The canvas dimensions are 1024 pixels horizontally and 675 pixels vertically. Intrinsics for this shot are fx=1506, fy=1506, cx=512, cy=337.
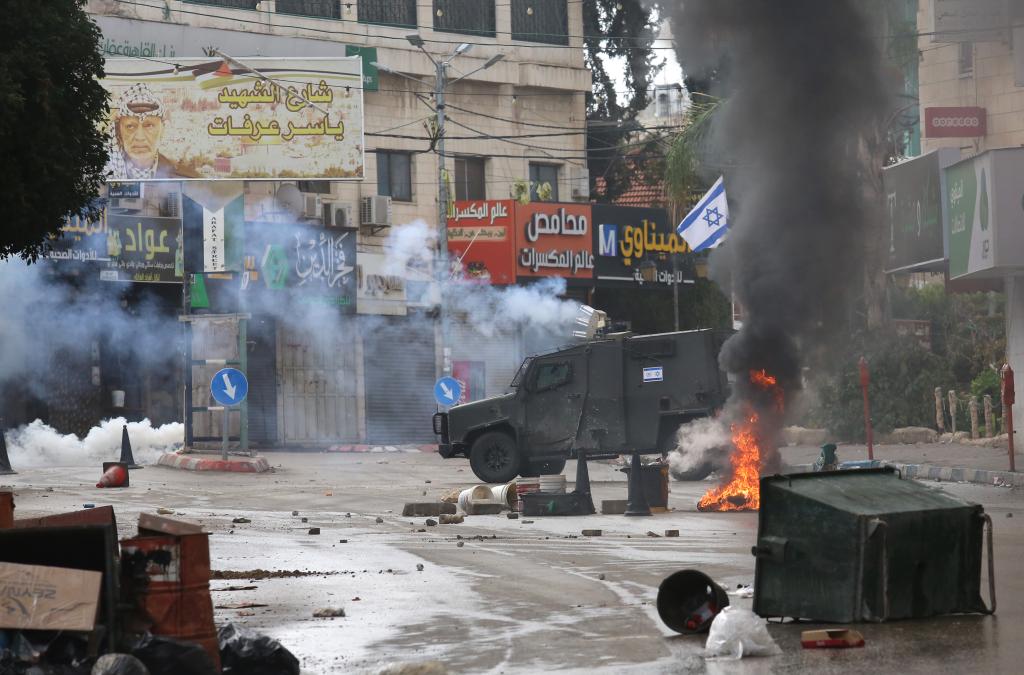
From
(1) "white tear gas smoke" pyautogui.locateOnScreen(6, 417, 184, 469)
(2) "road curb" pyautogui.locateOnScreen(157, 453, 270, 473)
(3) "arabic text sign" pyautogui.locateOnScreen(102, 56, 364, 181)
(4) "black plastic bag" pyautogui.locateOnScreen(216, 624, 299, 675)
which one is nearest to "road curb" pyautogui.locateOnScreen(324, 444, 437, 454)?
(1) "white tear gas smoke" pyautogui.locateOnScreen(6, 417, 184, 469)

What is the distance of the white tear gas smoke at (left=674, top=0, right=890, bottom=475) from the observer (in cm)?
1956

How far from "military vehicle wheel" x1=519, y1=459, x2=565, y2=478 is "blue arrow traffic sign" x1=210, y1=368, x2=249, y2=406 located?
529cm

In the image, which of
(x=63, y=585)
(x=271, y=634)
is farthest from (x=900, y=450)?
(x=63, y=585)

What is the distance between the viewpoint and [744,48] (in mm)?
20281

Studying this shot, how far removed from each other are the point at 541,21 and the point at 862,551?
34779 millimetres

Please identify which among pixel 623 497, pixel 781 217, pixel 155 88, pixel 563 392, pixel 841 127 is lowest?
pixel 623 497

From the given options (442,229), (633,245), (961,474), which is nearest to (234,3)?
(442,229)

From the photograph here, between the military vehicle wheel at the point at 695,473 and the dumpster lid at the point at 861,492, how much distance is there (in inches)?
528

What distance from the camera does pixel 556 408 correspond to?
23.5 meters

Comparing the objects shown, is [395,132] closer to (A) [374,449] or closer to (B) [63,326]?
(A) [374,449]

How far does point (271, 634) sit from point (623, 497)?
→ 12.1m

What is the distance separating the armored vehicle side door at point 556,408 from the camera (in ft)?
76.9

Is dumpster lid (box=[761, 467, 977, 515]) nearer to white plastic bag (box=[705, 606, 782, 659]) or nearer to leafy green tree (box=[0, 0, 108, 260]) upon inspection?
white plastic bag (box=[705, 606, 782, 659])

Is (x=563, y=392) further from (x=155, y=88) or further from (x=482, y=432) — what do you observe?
(x=155, y=88)
